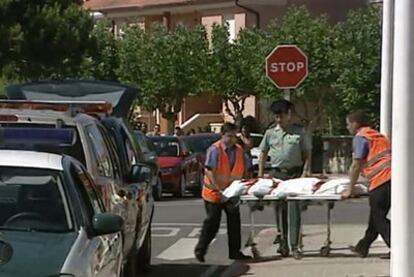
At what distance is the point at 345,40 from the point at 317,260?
26.3 meters

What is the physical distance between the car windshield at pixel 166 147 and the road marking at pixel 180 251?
10890 mm

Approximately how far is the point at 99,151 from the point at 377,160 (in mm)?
3404

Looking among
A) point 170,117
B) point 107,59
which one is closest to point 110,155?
point 170,117

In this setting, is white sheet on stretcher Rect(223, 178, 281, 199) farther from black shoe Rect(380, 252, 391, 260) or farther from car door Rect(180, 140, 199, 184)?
car door Rect(180, 140, 199, 184)

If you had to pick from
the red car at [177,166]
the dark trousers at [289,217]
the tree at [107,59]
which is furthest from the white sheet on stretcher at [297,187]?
the tree at [107,59]

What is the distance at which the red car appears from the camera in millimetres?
26297

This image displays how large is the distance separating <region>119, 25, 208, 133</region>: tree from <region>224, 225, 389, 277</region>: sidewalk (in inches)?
1063

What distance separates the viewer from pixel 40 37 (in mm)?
31984

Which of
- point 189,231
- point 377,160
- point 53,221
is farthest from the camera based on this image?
point 189,231

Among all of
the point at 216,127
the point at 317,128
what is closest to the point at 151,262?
the point at 317,128

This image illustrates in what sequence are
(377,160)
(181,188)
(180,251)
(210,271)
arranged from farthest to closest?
(181,188), (180,251), (210,271), (377,160)

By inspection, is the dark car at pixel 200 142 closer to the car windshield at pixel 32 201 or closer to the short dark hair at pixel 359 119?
the short dark hair at pixel 359 119

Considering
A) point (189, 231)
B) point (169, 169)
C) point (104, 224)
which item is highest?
point (104, 224)

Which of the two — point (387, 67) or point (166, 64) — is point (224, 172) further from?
point (166, 64)
